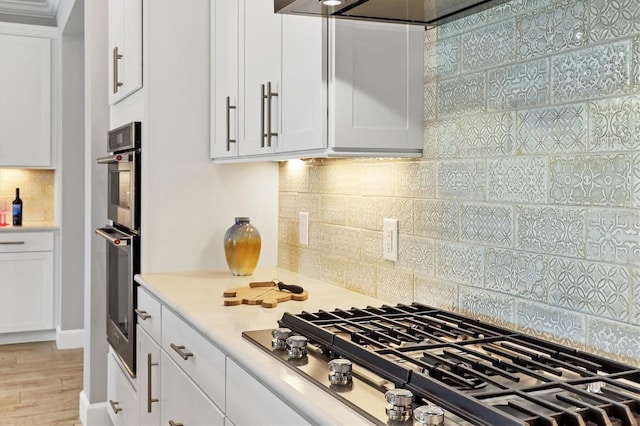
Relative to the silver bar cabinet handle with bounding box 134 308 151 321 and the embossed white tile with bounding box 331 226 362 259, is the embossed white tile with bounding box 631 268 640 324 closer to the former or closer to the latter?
the embossed white tile with bounding box 331 226 362 259

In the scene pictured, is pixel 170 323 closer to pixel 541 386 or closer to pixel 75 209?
pixel 541 386

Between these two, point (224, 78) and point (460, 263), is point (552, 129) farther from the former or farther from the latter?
point (224, 78)

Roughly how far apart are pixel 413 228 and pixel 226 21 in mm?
1214

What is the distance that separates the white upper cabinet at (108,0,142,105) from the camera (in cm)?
275

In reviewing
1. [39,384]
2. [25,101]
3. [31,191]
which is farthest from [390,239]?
[31,191]

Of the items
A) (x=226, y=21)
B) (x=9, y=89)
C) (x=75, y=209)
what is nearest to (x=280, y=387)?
(x=226, y=21)

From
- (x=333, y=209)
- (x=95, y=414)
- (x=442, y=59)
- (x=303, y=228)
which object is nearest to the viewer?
(x=442, y=59)

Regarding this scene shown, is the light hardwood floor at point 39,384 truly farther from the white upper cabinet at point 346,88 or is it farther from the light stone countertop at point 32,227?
the white upper cabinet at point 346,88

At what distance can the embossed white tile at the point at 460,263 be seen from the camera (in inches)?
66.7

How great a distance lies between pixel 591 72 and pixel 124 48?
7.43 ft

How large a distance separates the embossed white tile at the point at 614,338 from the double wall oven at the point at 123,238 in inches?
75.9

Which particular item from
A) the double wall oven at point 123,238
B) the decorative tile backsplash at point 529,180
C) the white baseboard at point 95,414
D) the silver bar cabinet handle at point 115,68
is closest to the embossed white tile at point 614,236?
the decorative tile backsplash at point 529,180

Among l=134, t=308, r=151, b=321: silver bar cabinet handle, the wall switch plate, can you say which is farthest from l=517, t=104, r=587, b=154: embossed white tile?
l=134, t=308, r=151, b=321: silver bar cabinet handle

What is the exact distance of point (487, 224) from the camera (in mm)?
1656
